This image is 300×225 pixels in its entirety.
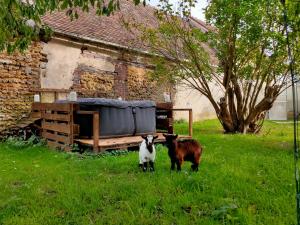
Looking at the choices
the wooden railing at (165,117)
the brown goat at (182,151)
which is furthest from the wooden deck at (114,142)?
the brown goat at (182,151)

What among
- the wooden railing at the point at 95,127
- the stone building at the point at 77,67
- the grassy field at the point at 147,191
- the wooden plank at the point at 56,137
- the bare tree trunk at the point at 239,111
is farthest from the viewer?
the bare tree trunk at the point at 239,111

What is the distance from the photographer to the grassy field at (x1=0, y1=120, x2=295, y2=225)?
3.50 m

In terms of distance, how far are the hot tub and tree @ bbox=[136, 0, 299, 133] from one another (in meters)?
3.38

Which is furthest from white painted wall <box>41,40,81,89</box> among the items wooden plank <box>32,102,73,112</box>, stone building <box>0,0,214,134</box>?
wooden plank <box>32,102,73,112</box>

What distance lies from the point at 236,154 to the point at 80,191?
379 cm

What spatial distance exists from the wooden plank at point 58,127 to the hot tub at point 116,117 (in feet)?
1.15

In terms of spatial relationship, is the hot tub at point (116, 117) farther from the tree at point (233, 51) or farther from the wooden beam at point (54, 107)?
the tree at point (233, 51)

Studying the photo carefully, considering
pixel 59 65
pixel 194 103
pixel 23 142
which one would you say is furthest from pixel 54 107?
pixel 194 103

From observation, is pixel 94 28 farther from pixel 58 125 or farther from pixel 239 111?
pixel 239 111

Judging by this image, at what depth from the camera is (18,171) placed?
5.93m

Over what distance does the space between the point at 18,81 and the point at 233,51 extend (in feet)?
22.0

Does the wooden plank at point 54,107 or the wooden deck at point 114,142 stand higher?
the wooden plank at point 54,107

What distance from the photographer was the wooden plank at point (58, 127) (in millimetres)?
7867

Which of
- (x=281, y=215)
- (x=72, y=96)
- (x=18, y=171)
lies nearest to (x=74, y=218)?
(x=281, y=215)
